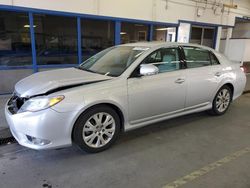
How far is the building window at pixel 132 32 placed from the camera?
7925mm

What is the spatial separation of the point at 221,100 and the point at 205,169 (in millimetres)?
2290

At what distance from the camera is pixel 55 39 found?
21.8ft

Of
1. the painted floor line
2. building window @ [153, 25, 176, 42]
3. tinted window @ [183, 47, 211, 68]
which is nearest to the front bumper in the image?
the painted floor line

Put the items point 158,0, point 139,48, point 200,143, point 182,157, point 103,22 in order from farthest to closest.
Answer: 1. point 158,0
2. point 103,22
3. point 139,48
4. point 200,143
5. point 182,157

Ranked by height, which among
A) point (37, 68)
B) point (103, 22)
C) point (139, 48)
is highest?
point (103, 22)

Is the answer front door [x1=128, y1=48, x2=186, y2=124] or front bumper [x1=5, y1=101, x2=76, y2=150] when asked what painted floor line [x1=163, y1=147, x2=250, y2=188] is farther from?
front bumper [x1=5, y1=101, x2=76, y2=150]

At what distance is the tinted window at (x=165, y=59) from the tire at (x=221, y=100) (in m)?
1.32

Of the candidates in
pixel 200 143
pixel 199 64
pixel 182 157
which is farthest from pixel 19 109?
pixel 199 64

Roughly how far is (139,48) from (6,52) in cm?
414

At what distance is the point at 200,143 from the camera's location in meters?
3.42

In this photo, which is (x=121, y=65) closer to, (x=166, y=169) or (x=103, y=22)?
(x=166, y=169)

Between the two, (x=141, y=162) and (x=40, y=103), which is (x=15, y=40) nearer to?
(x=40, y=103)

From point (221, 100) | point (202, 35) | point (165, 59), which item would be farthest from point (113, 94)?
point (202, 35)

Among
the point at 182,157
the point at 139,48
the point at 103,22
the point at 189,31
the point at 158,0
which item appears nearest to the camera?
the point at 182,157
